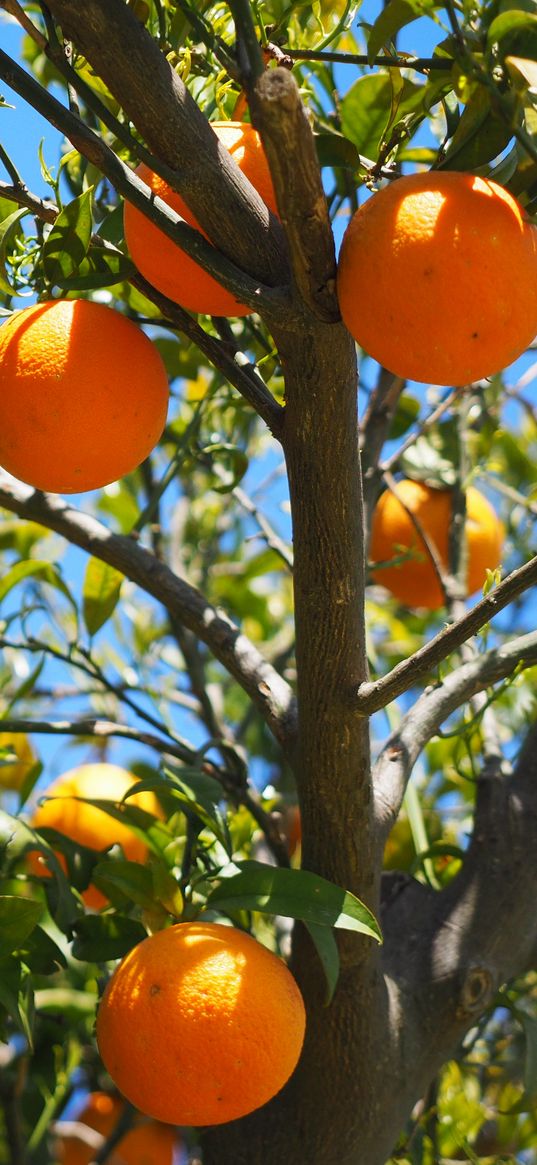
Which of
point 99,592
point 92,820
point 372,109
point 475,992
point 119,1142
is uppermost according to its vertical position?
point 372,109

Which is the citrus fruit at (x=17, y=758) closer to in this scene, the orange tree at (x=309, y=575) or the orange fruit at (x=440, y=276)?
the orange tree at (x=309, y=575)

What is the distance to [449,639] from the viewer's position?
69 centimetres

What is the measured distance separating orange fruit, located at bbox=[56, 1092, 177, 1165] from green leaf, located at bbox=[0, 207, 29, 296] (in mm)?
855

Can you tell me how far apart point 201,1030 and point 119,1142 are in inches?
19.2

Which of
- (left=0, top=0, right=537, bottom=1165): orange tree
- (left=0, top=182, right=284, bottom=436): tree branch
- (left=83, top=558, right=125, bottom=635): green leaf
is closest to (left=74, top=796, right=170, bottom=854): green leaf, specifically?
(left=0, top=0, right=537, bottom=1165): orange tree

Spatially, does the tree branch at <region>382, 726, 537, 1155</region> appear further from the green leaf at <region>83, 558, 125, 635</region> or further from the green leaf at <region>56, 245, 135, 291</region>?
the green leaf at <region>56, 245, 135, 291</region>

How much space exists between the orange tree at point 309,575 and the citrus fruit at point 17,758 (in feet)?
0.72

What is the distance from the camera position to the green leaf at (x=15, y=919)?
32.5 inches

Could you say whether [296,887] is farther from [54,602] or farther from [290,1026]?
[54,602]

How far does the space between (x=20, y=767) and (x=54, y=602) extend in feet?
0.88

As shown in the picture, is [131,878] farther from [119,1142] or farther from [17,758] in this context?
[17,758]

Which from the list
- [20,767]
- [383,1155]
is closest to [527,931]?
[383,1155]

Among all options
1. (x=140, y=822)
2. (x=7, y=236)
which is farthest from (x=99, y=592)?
(x=7, y=236)

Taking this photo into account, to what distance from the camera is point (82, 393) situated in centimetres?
77
